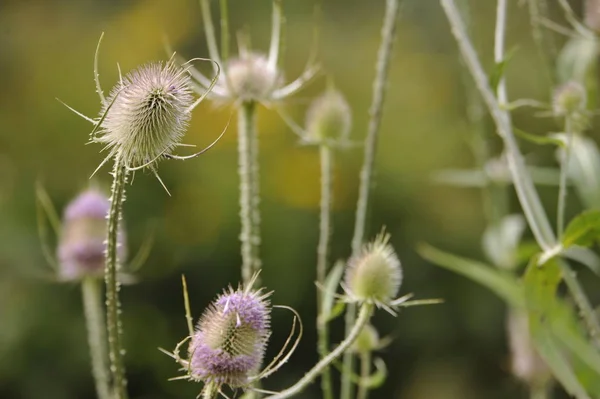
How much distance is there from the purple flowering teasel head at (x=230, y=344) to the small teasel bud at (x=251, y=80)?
1.27 ft

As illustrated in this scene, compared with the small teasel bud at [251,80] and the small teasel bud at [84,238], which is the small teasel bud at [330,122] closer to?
the small teasel bud at [251,80]

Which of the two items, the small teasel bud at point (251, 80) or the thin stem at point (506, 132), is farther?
the small teasel bud at point (251, 80)

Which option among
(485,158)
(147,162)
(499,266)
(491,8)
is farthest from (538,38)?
(491,8)

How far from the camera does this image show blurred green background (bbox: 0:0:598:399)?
8.19ft

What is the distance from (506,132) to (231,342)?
1.33 ft

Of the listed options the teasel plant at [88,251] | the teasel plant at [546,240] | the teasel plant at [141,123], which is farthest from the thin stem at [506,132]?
the teasel plant at [88,251]

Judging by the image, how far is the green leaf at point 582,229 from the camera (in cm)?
90

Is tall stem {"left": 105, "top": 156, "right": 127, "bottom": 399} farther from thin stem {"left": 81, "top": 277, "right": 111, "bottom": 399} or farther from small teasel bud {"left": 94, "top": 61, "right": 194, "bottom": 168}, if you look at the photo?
thin stem {"left": 81, "top": 277, "right": 111, "bottom": 399}

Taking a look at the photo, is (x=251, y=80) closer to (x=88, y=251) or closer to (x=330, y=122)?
(x=330, y=122)

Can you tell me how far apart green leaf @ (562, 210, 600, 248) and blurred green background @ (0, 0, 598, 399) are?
142 centimetres

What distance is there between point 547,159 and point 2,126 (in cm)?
181

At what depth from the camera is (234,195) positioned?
2.69 meters

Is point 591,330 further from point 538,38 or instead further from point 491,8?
point 491,8

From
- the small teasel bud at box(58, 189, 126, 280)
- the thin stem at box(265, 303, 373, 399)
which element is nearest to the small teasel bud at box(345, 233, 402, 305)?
the thin stem at box(265, 303, 373, 399)
